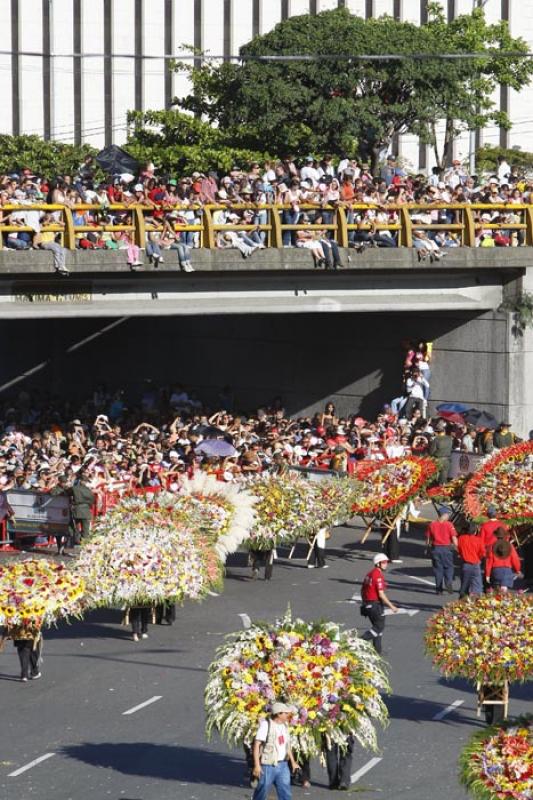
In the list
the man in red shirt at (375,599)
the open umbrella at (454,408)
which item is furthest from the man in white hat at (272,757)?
the open umbrella at (454,408)

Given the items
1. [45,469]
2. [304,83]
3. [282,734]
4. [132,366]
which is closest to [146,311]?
[45,469]

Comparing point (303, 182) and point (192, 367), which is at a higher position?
point (303, 182)

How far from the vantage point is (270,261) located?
3262cm

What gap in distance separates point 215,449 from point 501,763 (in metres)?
18.9

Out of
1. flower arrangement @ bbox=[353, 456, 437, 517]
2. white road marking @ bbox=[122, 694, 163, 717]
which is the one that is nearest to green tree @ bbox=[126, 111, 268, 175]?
flower arrangement @ bbox=[353, 456, 437, 517]

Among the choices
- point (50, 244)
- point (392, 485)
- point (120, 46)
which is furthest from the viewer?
point (120, 46)

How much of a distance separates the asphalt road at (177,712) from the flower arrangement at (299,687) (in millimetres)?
855

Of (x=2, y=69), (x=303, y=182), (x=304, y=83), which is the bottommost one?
(x=303, y=182)

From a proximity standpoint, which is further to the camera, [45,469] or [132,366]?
[132,366]

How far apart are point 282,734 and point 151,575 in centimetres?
720

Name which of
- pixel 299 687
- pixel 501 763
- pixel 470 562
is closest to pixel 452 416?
pixel 470 562

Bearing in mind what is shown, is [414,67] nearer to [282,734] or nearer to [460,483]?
[460,483]

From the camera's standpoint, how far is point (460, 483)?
25672 millimetres

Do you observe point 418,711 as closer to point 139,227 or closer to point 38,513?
point 38,513
